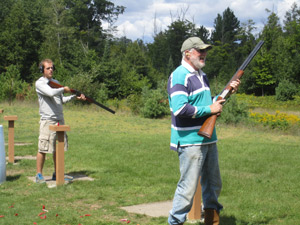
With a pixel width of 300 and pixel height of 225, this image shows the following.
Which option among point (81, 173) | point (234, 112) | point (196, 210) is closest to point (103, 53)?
point (234, 112)

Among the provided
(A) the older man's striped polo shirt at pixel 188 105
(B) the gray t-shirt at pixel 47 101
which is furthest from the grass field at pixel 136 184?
(A) the older man's striped polo shirt at pixel 188 105

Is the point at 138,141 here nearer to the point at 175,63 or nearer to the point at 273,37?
the point at 273,37

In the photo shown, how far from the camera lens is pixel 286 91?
51.2 meters

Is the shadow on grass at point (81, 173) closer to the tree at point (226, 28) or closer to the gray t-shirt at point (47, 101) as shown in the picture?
the gray t-shirt at point (47, 101)

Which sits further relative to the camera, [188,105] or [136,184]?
[136,184]

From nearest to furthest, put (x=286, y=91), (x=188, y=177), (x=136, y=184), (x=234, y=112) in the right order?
1. (x=188, y=177)
2. (x=136, y=184)
3. (x=234, y=112)
4. (x=286, y=91)

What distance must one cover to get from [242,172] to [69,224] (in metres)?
4.66

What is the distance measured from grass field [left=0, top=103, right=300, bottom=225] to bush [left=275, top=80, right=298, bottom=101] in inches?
1604

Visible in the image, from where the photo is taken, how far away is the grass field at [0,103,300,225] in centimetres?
534

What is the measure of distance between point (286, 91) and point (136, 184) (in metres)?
47.7

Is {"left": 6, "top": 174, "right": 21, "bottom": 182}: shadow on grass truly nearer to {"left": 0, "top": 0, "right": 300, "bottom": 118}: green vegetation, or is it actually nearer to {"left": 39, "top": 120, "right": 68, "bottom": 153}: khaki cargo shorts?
{"left": 39, "top": 120, "right": 68, "bottom": 153}: khaki cargo shorts

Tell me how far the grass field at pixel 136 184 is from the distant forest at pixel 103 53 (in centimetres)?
2173

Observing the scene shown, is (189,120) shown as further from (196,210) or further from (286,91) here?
(286,91)

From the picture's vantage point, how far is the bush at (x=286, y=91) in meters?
51.0
